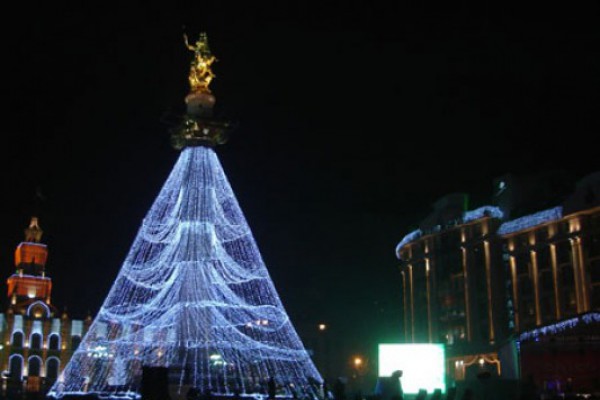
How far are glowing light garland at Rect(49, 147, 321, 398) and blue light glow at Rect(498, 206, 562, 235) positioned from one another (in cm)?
3348

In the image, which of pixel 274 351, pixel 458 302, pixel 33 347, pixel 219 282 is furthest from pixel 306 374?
pixel 33 347

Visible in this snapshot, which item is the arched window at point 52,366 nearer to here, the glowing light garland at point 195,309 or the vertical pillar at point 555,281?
the glowing light garland at point 195,309

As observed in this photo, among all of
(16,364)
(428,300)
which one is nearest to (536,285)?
(428,300)

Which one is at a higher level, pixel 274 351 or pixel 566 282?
pixel 566 282

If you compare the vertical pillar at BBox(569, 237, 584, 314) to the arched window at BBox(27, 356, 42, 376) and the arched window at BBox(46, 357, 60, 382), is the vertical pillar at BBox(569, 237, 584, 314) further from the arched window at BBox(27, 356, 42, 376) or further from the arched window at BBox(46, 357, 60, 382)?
the arched window at BBox(27, 356, 42, 376)

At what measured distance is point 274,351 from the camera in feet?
117

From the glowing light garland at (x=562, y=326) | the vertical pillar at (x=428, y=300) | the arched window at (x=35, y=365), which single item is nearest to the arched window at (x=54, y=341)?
the arched window at (x=35, y=365)

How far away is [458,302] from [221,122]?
136 feet

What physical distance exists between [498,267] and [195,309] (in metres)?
41.7

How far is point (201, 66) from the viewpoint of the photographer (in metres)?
43.5

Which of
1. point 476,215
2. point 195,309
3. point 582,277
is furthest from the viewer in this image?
point 476,215

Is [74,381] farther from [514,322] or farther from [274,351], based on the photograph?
[514,322]

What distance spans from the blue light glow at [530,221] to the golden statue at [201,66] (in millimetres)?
33988

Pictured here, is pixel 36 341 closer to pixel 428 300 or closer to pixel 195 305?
pixel 428 300
